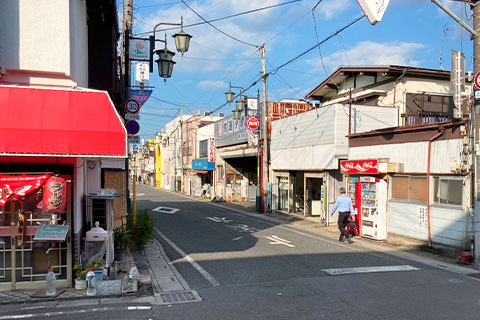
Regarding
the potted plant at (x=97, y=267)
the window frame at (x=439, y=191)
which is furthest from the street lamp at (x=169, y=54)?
the window frame at (x=439, y=191)

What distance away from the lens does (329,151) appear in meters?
18.7

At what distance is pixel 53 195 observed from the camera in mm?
7449

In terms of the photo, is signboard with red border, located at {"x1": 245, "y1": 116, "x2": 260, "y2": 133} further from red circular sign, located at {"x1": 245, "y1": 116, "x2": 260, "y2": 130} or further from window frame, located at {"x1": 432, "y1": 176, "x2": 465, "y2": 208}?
window frame, located at {"x1": 432, "y1": 176, "x2": 465, "y2": 208}

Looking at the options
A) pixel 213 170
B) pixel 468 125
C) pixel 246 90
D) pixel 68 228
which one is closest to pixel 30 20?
pixel 68 228

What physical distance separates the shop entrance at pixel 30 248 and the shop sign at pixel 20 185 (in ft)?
1.00

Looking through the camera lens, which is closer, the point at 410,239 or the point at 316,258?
the point at 316,258

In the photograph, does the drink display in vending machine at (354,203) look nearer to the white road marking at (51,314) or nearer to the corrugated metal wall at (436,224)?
the corrugated metal wall at (436,224)

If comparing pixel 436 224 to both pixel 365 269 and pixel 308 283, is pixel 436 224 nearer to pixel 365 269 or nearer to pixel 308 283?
pixel 365 269

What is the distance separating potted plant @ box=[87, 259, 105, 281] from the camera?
7.93m

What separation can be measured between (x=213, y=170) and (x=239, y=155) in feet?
26.9

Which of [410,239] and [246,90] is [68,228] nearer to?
[410,239]

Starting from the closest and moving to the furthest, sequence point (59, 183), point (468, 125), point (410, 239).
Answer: point (59, 183) → point (468, 125) → point (410, 239)

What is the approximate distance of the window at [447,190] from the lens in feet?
38.6

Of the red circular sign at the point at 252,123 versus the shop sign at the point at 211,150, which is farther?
the shop sign at the point at 211,150
